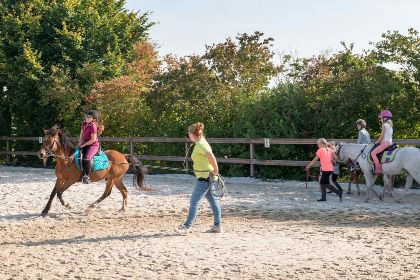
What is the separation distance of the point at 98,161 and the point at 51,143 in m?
0.99

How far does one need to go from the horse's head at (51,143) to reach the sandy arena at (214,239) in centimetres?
119

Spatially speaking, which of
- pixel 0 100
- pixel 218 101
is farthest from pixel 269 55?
pixel 0 100

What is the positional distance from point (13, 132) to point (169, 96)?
10183 millimetres

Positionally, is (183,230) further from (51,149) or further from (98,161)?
(51,149)

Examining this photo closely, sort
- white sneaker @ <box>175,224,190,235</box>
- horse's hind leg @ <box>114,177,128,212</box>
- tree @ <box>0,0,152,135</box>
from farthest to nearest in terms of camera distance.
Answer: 1. tree @ <box>0,0,152,135</box>
2. horse's hind leg @ <box>114,177,128,212</box>
3. white sneaker @ <box>175,224,190,235</box>

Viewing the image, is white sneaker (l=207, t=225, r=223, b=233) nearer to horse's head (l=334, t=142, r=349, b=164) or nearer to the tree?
horse's head (l=334, t=142, r=349, b=164)

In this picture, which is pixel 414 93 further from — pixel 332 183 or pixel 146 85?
pixel 146 85

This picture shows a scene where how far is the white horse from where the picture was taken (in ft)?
42.7

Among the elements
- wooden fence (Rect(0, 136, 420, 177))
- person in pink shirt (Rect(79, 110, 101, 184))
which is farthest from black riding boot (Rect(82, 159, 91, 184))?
wooden fence (Rect(0, 136, 420, 177))

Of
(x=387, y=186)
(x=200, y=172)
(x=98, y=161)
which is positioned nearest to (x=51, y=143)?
(x=98, y=161)

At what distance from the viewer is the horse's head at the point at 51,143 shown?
1156 cm

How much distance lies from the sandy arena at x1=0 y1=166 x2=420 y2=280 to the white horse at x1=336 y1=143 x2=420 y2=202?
0.55 metres

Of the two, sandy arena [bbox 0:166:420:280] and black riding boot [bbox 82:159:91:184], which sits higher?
black riding boot [bbox 82:159:91:184]

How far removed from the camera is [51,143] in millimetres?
11656
